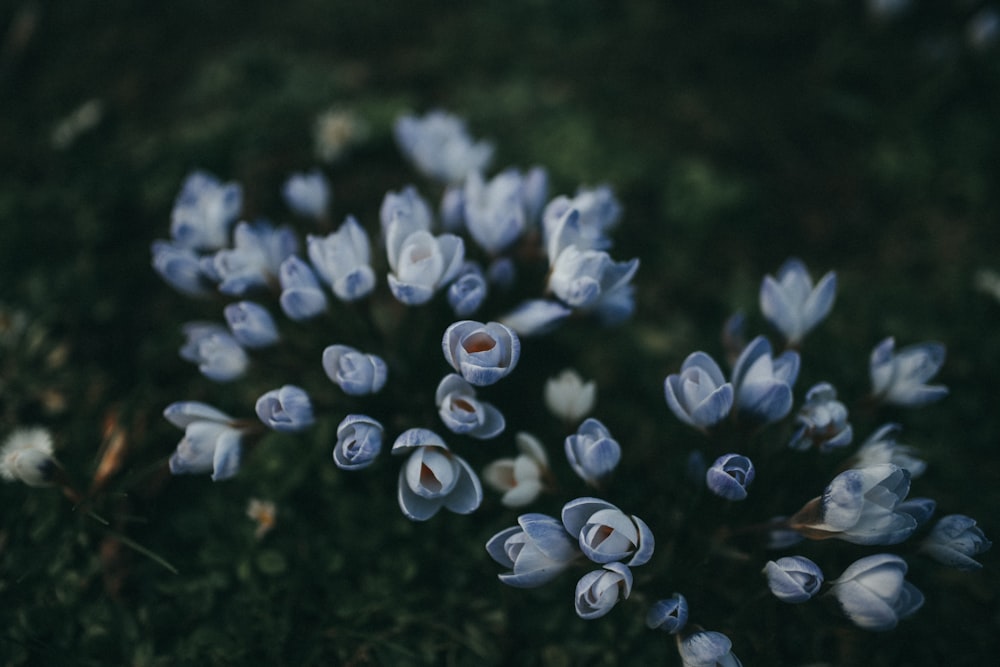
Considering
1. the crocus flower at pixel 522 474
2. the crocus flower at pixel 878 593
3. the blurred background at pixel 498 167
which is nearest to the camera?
the crocus flower at pixel 878 593

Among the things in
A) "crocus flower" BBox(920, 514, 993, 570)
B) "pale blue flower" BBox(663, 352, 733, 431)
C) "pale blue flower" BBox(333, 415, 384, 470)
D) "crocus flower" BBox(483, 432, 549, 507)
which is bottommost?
"crocus flower" BBox(483, 432, 549, 507)

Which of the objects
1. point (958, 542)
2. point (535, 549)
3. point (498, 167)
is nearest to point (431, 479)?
point (535, 549)

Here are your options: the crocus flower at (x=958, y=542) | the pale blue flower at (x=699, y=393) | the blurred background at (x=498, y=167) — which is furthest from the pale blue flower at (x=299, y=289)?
the crocus flower at (x=958, y=542)

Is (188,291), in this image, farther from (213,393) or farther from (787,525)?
(787,525)

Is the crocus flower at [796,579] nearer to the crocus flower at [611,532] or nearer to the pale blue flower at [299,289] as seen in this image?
the crocus flower at [611,532]

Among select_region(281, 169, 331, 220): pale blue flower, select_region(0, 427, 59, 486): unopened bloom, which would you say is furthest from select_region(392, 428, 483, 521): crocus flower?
select_region(281, 169, 331, 220): pale blue flower

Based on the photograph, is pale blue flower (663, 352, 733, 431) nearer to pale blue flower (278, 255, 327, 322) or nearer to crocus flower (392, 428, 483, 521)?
crocus flower (392, 428, 483, 521)
